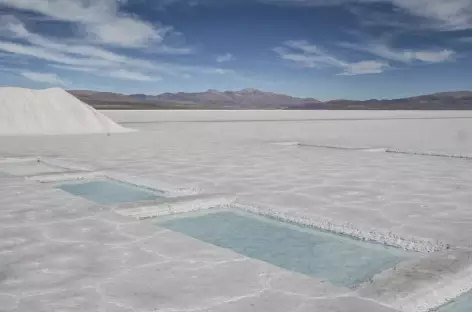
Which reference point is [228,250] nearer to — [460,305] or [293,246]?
[293,246]

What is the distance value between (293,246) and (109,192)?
2.25 m

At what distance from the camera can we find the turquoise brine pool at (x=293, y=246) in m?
2.31

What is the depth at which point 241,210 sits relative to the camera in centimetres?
356

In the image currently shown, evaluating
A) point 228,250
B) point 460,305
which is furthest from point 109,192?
point 460,305

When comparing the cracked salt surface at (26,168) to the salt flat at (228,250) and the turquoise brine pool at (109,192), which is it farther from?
the turquoise brine pool at (109,192)

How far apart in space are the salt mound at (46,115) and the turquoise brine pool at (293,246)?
451 inches

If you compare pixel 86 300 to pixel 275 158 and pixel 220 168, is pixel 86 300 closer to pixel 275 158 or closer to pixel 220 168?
pixel 220 168

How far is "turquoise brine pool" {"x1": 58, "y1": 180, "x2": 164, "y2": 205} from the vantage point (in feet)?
13.1

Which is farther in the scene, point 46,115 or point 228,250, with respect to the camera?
point 46,115

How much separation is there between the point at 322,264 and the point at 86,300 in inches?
45.8

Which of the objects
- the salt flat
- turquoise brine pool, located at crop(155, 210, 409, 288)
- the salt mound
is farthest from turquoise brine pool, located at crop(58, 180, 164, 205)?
the salt mound

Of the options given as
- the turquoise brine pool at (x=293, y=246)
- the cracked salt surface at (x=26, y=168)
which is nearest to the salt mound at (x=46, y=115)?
the cracked salt surface at (x=26, y=168)

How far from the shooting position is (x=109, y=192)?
14.4ft

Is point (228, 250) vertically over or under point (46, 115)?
under
